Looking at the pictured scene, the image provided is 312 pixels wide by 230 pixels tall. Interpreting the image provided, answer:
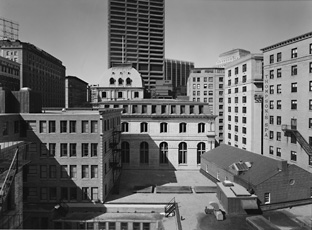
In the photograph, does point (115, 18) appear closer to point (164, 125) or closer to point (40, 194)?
point (164, 125)

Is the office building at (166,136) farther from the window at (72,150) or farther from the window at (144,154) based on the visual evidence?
the window at (72,150)

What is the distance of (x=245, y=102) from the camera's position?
60406 millimetres

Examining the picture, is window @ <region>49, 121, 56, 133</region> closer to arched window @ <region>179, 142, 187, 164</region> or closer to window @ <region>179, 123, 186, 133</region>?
window @ <region>179, 123, 186, 133</region>

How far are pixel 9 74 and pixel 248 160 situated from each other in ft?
288

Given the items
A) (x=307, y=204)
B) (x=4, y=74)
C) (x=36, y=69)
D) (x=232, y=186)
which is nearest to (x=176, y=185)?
(x=232, y=186)

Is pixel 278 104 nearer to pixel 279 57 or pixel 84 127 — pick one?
pixel 279 57

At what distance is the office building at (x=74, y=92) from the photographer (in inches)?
5856

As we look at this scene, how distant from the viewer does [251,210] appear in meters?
30.5

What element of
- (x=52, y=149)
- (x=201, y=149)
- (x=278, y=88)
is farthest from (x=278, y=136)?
(x=52, y=149)

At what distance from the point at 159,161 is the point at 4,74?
67163 mm

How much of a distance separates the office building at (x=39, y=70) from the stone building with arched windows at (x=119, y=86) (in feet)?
160

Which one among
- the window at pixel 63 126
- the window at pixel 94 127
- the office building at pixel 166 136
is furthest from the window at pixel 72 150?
the office building at pixel 166 136

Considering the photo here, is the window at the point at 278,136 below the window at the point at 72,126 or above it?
below

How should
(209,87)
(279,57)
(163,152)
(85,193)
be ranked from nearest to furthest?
(85,193)
(279,57)
(163,152)
(209,87)
